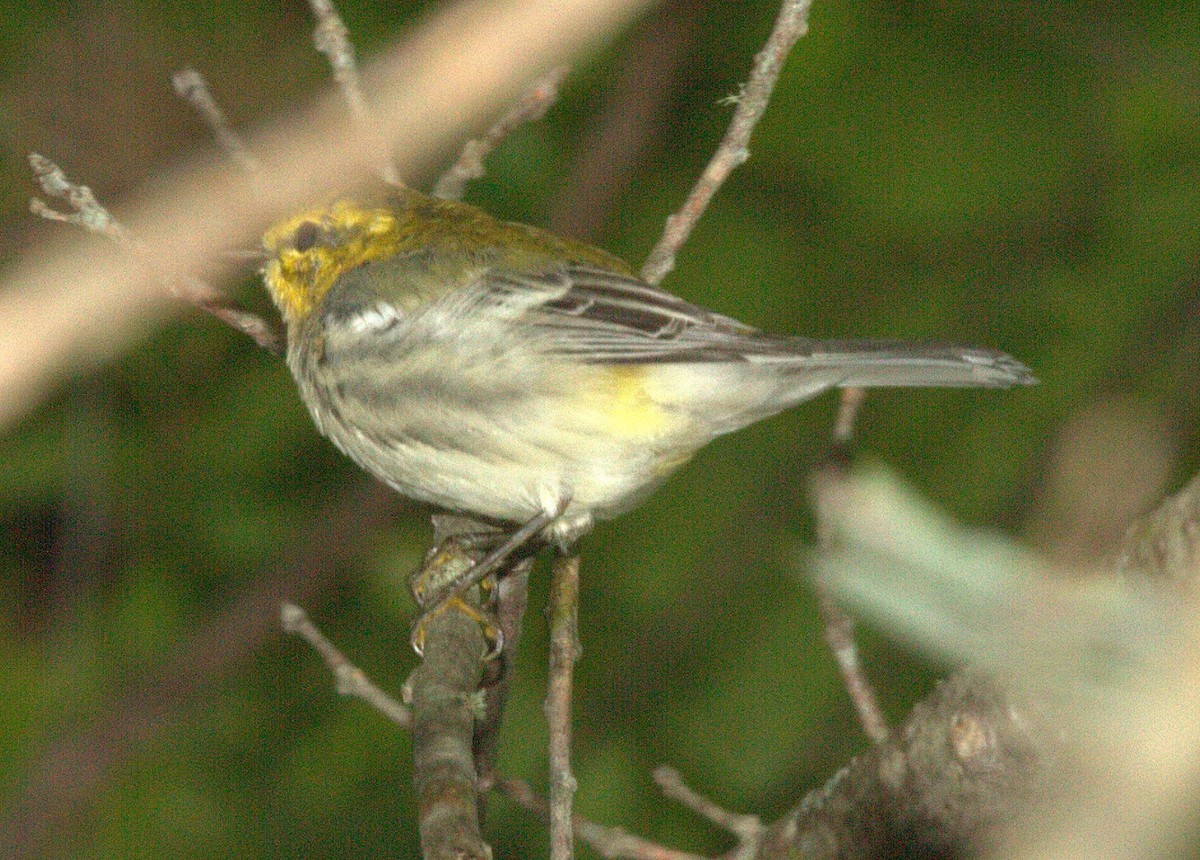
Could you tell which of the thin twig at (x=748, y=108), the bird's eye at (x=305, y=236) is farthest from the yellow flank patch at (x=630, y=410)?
the bird's eye at (x=305, y=236)

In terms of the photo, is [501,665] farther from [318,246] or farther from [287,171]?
[287,171]

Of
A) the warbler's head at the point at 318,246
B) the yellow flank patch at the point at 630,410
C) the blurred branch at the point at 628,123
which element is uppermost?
the blurred branch at the point at 628,123

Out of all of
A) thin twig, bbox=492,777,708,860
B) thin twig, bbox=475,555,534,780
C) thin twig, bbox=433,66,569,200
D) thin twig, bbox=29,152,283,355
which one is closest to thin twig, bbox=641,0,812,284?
thin twig, bbox=433,66,569,200

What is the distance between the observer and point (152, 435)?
5297 mm

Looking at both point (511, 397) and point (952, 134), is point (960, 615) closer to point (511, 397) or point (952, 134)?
point (511, 397)

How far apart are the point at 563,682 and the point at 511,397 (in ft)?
2.62

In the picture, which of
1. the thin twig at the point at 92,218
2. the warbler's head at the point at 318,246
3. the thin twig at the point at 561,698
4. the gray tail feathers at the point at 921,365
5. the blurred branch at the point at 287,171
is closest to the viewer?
the blurred branch at the point at 287,171

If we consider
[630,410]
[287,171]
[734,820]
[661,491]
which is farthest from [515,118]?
[287,171]

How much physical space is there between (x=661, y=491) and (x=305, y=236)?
2.00 m

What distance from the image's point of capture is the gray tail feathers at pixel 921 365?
9.55 ft

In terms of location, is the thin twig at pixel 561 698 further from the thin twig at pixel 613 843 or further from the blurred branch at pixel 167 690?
the blurred branch at pixel 167 690

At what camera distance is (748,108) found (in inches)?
123

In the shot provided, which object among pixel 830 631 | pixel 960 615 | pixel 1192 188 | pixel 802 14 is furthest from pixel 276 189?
pixel 1192 188

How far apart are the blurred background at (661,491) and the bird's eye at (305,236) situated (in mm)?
1358
